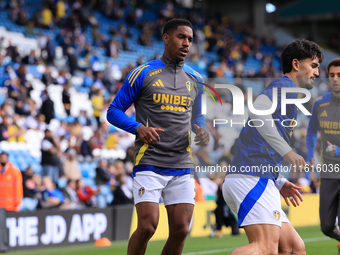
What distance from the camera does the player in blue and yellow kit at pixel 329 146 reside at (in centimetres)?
589

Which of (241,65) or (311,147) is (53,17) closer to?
(241,65)

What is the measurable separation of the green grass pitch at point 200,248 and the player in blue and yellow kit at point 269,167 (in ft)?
16.5

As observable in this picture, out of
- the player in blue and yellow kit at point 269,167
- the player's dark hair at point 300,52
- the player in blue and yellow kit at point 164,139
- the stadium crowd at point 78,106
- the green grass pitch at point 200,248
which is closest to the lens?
the player in blue and yellow kit at point 269,167

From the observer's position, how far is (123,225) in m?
10.8

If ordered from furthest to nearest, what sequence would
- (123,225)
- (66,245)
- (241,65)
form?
(241,65), (123,225), (66,245)

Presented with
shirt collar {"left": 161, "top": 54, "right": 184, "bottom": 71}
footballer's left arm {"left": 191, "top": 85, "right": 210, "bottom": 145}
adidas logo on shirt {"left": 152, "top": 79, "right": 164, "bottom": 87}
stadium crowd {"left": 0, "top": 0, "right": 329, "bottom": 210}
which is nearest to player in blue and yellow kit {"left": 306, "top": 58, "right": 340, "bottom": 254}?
stadium crowd {"left": 0, "top": 0, "right": 329, "bottom": 210}

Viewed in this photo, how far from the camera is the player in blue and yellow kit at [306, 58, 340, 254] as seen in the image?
5.89 meters

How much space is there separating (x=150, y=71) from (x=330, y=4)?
3415 centimetres

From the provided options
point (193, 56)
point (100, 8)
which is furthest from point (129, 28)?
point (193, 56)

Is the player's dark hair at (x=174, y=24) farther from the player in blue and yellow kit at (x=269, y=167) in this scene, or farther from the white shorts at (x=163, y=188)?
the white shorts at (x=163, y=188)

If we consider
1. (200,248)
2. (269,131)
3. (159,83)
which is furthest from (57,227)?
(269,131)

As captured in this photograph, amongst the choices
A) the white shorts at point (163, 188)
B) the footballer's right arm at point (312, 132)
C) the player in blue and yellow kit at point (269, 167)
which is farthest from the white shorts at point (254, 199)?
the footballer's right arm at point (312, 132)

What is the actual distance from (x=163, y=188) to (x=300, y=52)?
65.7 inches

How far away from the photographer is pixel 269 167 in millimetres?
3930
